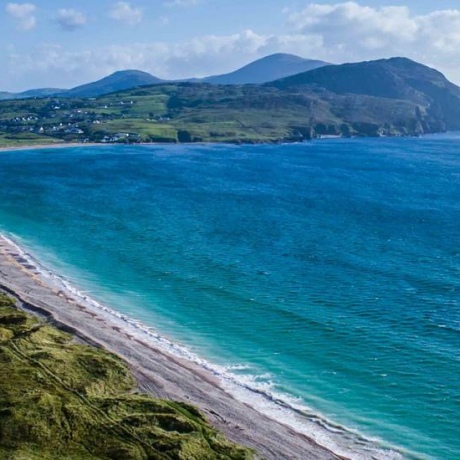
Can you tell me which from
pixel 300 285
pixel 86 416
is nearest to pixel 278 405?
pixel 86 416

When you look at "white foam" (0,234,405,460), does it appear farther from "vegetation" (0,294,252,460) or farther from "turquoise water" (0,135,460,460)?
"vegetation" (0,294,252,460)

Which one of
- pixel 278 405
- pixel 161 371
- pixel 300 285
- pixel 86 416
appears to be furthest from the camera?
pixel 300 285

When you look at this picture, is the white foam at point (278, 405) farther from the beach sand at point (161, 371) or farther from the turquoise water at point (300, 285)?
the beach sand at point (161, 371)

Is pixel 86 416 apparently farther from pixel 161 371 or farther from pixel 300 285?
pixel 300 285

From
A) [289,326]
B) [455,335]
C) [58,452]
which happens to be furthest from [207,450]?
[455,335]

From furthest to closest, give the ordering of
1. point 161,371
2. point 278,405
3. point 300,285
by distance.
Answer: point 300,285
point 161,371
point 278,405

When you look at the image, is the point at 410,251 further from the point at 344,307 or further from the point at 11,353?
the point at 11,353

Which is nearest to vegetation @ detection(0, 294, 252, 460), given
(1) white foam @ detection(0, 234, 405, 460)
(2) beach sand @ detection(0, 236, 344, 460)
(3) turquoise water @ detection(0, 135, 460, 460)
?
(2) beach sand @ detection(0, 236, 344, 460)
